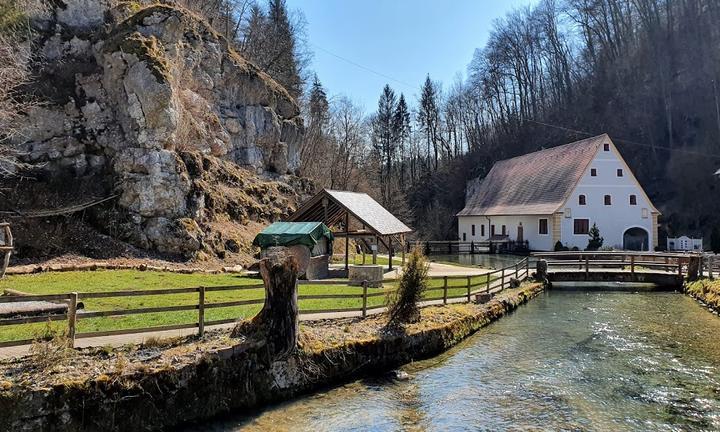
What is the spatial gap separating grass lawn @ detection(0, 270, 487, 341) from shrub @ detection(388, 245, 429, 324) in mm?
1046

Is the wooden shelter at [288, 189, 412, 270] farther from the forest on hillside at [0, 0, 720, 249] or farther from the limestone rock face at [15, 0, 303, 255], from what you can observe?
the forest on hillside at [0, 0, 720, 249]

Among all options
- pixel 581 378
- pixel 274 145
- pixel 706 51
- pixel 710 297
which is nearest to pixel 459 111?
pixel 706 51

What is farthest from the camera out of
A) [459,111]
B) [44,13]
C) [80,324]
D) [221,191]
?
[459,111]

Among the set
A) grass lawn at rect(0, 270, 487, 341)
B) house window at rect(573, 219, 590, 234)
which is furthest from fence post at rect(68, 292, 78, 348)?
house window at rect(573, 219, 590, 234)

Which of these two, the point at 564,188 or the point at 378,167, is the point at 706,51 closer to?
the point at 564,188

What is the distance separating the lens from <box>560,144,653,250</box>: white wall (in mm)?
35781

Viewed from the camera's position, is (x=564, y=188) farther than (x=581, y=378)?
Yes

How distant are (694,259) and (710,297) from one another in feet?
15.9

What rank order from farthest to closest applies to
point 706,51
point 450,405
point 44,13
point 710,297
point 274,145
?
point 706,51 < point 274,145 < point 44,13 < point 710,297 < point 450,405

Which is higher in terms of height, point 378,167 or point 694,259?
point 378,167

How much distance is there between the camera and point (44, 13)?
949 inches

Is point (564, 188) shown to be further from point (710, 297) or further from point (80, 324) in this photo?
point (80, 324)

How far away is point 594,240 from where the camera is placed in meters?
35.0

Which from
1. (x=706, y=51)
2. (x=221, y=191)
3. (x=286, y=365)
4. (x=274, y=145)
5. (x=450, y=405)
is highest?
(x=706, y=51)
